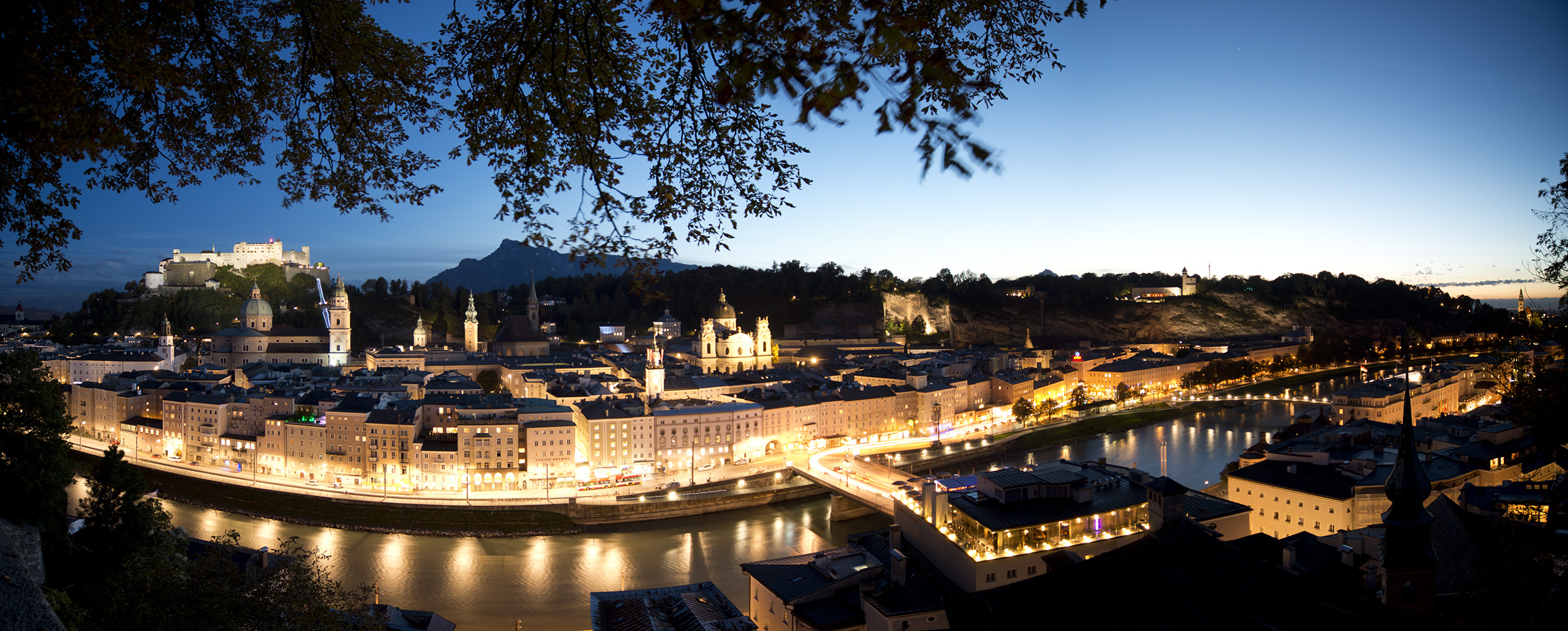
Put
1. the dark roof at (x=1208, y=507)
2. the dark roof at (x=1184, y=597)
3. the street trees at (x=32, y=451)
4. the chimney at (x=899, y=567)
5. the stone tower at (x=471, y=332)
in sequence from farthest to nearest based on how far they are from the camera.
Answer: the stone tower at (x=471, y=332), the dark roof at (x=1208, y=507), the chimney at (x=899, y=567), the street trees at (x=32, y=451), the dark roof at (x=1184, y=597)

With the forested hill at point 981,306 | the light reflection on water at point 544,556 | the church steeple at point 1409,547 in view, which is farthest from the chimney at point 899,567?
the forested hill at point 981,306

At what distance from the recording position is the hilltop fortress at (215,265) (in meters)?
33.1

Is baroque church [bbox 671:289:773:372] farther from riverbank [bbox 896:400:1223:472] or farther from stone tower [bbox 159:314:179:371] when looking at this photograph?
stone tower [bbox 159:314:179:371]

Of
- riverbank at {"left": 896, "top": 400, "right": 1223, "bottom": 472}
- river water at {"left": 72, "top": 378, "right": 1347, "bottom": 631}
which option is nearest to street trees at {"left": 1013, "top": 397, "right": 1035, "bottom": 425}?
riverbank at {"left": 896, "top": 400, "right": 1223, "bottom": 472}

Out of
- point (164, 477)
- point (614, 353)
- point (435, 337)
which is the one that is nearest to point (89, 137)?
point (164, 477)

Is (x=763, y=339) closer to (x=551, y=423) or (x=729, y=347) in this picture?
(x=729, y=347)

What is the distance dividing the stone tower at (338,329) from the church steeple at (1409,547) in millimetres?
29206

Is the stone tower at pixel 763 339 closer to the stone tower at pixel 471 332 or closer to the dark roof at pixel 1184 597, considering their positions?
the stone tower at pixel 471 332

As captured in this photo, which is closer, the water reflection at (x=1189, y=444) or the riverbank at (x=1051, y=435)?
the water reflection at (x=1189, y=444)

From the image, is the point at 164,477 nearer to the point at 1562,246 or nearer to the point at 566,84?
the point at 566,84

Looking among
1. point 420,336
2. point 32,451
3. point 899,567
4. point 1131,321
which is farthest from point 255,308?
point 1131,321

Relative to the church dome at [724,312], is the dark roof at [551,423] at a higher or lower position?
lower

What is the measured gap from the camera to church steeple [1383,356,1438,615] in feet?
10.8

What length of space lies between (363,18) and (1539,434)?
6.72 meters
